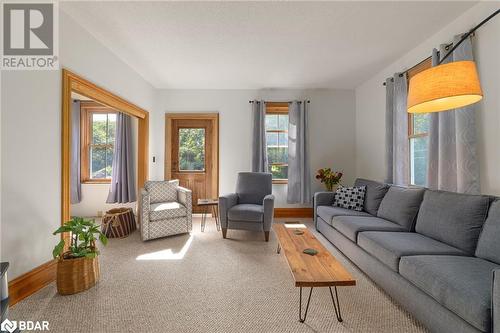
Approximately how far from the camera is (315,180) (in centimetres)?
474

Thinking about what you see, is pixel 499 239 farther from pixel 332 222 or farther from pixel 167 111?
pixel 167 111

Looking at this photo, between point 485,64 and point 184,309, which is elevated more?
point 485,64

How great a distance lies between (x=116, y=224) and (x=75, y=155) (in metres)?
2.15

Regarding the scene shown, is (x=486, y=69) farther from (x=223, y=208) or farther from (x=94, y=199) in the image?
(x=94, y=199)

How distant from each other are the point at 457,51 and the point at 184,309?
348cm

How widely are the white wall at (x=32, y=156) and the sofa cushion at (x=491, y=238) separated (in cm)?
366

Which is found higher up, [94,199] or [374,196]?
[374,196]

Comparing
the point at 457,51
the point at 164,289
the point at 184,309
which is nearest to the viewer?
the point at 184,309

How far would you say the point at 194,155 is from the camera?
4.81 metres

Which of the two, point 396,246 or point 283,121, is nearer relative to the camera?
point 396,246

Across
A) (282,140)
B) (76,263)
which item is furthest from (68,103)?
(282,140)

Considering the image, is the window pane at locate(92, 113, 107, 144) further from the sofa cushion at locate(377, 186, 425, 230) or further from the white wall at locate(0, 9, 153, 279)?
the sofa cushion at locate(377, 186, 425, 230)

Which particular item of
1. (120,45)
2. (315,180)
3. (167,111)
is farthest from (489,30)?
(167,111)

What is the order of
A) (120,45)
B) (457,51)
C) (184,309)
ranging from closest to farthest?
(184,309)
(457,51)
(120,45)
